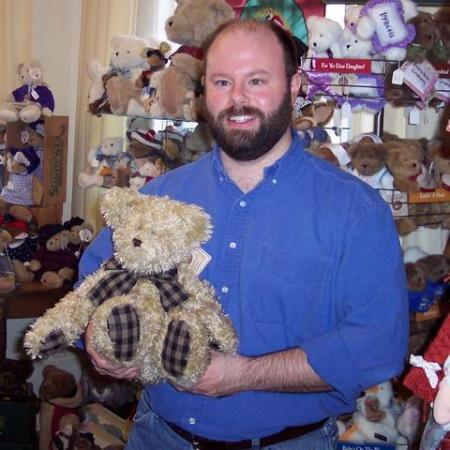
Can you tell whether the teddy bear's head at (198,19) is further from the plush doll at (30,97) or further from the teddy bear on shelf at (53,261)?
the teddy bear on shelf at (53,261)

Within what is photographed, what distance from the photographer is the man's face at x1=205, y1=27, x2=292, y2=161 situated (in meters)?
1.29

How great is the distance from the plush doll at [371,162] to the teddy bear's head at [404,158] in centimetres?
2

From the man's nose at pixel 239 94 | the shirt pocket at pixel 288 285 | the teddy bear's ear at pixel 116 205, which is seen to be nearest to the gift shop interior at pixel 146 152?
the teddy bear's ear at pixel 116 205

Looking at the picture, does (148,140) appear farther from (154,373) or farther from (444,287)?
(154,373)

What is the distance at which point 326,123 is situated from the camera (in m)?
2.14

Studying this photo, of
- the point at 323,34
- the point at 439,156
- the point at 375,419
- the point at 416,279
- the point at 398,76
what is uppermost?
the point at 323,34

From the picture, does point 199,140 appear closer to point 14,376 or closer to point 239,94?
point 239,94

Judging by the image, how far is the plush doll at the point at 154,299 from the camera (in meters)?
1.18

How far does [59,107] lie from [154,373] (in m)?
2.29

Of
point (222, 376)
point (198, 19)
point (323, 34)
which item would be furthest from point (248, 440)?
point (198, 19)

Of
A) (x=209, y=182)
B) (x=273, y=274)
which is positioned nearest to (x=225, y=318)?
(x=273, y=274)

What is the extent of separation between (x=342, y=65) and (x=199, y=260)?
0.89m

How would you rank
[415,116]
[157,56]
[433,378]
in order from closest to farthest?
[433,378] → [415,116] → [157,56]

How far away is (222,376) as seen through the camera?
119 cm
